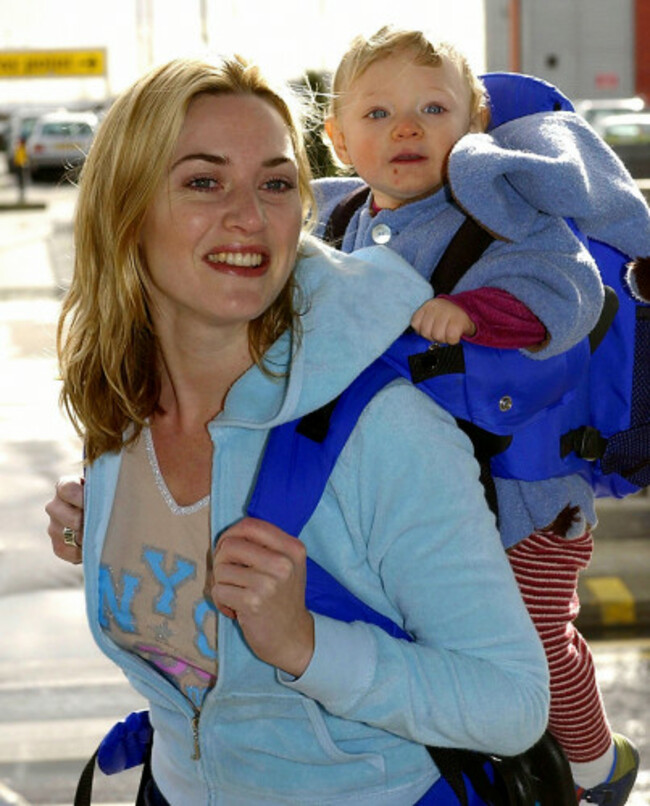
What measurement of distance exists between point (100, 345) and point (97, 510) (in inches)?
11.0

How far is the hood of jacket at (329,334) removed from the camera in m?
1.84

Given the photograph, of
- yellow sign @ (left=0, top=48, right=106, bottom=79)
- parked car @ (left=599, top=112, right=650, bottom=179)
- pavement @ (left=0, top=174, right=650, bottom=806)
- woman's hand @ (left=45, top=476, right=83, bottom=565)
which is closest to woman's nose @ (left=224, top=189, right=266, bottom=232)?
woman's hand @ (left=45, top=476, right=83, bottom=565)

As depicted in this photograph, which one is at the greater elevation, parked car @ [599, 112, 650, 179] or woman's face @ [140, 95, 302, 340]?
woman's face @ [140, 95, 302, 340]

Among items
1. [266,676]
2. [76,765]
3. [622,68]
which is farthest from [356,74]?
[622,68]

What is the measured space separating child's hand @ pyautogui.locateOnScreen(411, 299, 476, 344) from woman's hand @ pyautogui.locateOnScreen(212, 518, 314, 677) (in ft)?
1.33

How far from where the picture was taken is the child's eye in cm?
201

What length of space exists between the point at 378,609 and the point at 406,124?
1041mm

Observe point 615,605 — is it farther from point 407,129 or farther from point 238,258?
point 238,258

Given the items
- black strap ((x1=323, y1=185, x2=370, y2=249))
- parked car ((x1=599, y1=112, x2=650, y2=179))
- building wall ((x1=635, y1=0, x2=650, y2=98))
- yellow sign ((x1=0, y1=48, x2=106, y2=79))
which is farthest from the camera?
yellow sign ((x1=0, y1=48, x2=106, y2=79))

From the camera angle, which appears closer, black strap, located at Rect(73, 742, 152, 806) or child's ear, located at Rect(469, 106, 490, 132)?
black strap, located at Rect(73, 742, 152, 806)

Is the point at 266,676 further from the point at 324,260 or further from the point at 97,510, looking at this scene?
the point at 324,260

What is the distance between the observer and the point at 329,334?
6.24 feet

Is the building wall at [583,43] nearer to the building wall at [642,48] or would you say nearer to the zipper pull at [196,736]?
the building wall at [642,48]

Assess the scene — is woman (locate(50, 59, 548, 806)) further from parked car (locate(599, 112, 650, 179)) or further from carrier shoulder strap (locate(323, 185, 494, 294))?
parked car (locate(599, 112, 650, 179))
